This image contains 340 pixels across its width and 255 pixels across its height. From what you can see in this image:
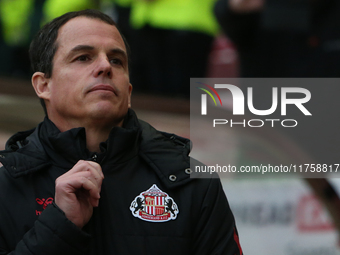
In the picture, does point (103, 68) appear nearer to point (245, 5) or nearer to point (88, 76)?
point (88, 76)

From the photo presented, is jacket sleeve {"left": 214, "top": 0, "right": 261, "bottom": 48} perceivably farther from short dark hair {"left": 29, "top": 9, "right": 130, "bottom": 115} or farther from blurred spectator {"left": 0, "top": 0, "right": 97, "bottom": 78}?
short dark hair {"left": 29, "top": 9, "right": 130, "bottom": 115}

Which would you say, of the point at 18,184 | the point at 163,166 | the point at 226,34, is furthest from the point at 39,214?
the point at 226,34

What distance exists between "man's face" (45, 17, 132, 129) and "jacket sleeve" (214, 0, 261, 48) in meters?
1.92

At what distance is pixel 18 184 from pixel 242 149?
7.86 ft

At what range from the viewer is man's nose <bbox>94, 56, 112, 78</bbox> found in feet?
6.52

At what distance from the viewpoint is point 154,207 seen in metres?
1.83

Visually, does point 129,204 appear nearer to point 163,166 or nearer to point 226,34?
point 163,166

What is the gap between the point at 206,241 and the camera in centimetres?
182

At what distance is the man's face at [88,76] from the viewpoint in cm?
198

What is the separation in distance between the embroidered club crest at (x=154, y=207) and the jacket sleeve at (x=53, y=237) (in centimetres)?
26

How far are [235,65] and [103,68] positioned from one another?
2324 millimetres

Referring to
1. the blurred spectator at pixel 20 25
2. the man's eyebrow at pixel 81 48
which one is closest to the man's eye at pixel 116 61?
the man's eyebrow at pixel 81 48

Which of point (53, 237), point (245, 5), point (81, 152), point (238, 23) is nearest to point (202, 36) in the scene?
point (238, 23)

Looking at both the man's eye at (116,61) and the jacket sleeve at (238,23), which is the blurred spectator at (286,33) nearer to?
the jacket sleeve at (238,23)
